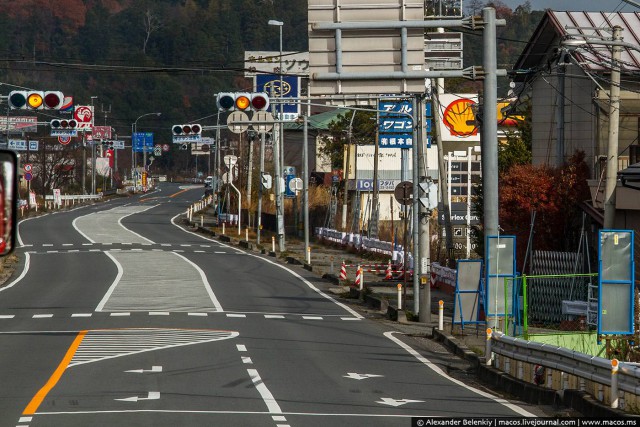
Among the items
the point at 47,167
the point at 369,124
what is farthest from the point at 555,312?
the point at 47,167

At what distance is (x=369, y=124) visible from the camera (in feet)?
254

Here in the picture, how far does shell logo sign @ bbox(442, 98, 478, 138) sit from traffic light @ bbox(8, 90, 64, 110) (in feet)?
58.9

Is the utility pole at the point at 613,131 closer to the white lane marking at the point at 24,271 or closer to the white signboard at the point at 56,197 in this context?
the white lane marking at the point at 24,271

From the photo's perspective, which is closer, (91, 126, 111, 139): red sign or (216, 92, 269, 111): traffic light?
(216, 92, 269, 111): traffic light

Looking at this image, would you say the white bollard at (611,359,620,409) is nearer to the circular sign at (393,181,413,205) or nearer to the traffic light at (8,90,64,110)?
the circular sign at (393,181,413,205)

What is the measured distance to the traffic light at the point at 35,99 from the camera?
2998 centimetres

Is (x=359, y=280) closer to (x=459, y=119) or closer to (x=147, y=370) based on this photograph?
(x=459, y=119)

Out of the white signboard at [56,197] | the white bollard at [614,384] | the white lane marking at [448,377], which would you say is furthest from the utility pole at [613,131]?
the white signboard at [56,197]

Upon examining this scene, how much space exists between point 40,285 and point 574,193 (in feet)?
57.3

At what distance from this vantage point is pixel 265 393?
631 inches

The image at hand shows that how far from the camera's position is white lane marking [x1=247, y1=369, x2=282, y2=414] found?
14552 mm

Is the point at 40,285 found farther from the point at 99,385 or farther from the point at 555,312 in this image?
the point at 99,385

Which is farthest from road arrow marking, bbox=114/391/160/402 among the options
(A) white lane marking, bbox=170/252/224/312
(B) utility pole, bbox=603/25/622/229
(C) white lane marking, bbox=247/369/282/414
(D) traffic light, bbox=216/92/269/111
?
(D) traffic light, bbox=216/92/269/111

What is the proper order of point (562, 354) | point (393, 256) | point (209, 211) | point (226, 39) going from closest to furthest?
point (562, 354) < point (393, 256) < point (209, 211) < point (226, 39)
